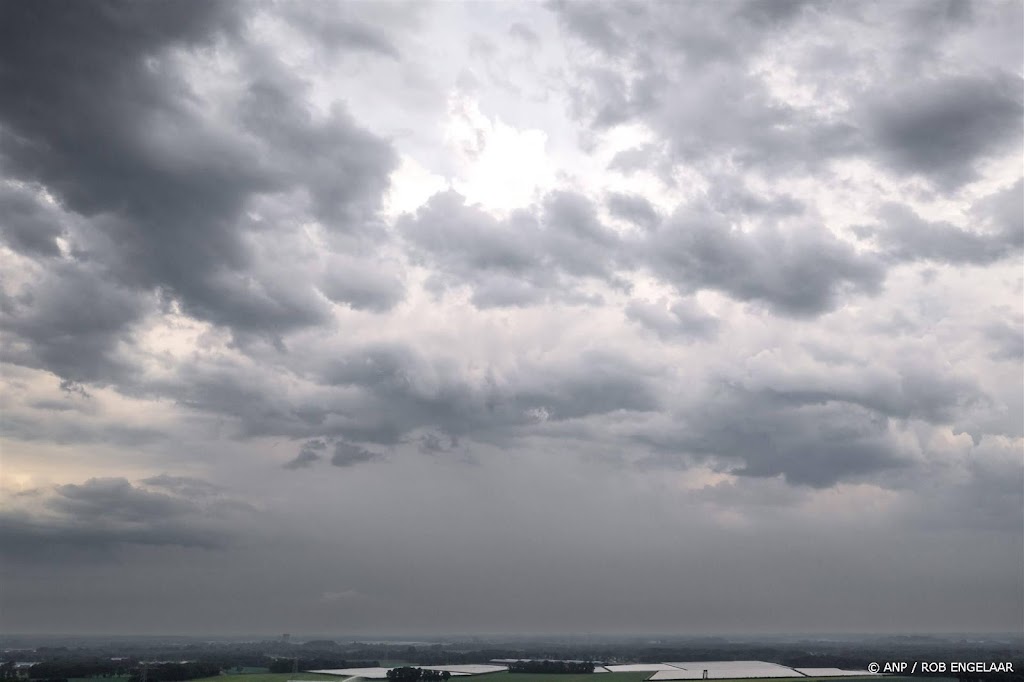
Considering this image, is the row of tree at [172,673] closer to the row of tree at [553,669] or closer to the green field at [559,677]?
the green field at [559,677]

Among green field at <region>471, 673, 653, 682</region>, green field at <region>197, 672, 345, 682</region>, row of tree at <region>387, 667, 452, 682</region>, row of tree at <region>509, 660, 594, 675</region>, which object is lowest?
row of tree at <region>509, 660, 594, 675</region>

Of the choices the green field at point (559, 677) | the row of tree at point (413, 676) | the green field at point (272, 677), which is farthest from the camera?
the green field at point (559, 677)

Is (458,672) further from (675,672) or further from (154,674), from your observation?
(154,674)

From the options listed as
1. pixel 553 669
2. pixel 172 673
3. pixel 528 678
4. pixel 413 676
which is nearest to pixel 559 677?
pixel 528 678

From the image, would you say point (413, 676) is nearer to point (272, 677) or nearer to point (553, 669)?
point (272, 677)

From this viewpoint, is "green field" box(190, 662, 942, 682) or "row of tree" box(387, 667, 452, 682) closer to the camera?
"row of tree" box(387, 667, 452, 682)

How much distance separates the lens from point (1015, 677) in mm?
126812

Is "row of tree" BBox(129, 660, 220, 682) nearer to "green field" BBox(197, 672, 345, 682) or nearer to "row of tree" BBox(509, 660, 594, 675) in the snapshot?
"green field" BBox(197, 672, 345, 682)

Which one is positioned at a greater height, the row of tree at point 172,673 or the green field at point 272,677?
the row of tree at point 172,673

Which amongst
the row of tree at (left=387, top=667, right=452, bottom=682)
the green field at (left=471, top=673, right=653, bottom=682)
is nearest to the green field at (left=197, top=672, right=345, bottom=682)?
the row of tree at (left=387, top=667, right=452, bottom=682)

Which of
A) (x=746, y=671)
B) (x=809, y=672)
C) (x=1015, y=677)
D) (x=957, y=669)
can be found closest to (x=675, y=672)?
(x=746, y=671)

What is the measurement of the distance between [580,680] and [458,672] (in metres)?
30.3

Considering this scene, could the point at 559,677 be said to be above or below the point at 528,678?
below

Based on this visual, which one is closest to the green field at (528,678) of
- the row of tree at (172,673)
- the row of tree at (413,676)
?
the row of tree at (172,673)
